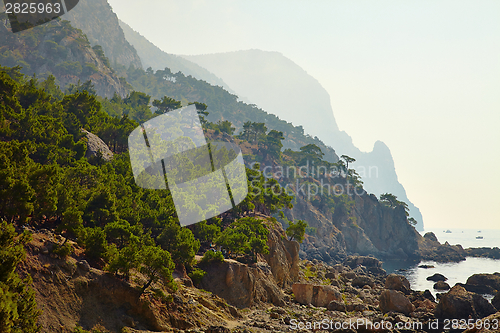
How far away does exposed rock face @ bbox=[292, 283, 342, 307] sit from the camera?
31.1 metres

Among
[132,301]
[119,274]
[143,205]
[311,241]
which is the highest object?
[143,205]

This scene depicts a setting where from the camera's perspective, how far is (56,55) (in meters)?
88.6

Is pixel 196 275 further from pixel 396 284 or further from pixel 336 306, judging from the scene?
pixel 396 284

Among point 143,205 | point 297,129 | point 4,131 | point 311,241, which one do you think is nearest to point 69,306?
point 143,205

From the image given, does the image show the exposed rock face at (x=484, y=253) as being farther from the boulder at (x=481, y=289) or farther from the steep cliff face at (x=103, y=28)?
the steep cliff face at (x=103, y=28)

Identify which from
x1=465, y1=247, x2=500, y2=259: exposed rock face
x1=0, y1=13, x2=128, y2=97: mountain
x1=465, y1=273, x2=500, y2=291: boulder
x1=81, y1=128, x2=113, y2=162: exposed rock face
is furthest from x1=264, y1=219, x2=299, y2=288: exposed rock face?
x1=465, y1=247, x2=500, y2=259: exposed rock face

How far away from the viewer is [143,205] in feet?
92.3

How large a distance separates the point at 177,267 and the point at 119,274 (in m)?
7.47

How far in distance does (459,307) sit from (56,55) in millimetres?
101357

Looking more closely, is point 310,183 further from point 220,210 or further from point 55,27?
point 55,27

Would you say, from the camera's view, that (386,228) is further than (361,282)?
Yes

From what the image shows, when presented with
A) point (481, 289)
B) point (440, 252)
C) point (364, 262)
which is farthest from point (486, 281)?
point (440, 252)

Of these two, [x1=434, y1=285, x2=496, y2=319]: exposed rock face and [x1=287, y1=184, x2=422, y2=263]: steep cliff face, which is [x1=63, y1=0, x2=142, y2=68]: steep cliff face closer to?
[x1=287, y1=184, x2=422, y2=263]: steep cliff face

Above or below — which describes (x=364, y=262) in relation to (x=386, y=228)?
below
